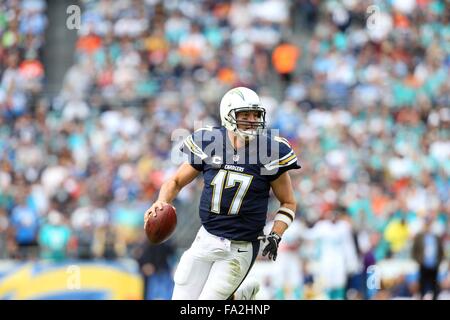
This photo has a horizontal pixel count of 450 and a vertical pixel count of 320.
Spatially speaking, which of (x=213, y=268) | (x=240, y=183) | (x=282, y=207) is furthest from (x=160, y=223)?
(x=282, y=207)

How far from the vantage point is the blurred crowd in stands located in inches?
475

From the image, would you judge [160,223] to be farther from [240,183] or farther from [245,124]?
[245,124]

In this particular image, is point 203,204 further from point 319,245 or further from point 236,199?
point 319,245

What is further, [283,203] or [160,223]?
[283,203]

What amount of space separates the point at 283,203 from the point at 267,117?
6981mm

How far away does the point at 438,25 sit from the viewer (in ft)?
49.9

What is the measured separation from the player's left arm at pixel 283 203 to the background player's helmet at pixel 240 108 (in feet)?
1.26

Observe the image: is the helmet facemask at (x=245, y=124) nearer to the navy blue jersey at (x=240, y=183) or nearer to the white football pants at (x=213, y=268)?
the navy blue jersey at (x=240, y=183)

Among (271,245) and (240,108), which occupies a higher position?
(240,108)

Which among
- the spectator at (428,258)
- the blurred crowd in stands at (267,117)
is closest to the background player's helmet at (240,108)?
the blurred crowd in stands at (267,117)

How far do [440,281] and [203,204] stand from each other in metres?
5.57

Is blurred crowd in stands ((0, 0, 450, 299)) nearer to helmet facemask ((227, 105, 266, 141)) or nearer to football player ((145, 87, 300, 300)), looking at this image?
football player ((145, 87, 300, 300))

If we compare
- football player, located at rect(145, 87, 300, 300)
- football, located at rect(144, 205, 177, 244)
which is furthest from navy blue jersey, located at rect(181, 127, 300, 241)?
football, located at rect(144, 205, 177, 244)

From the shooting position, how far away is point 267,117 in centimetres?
1366
